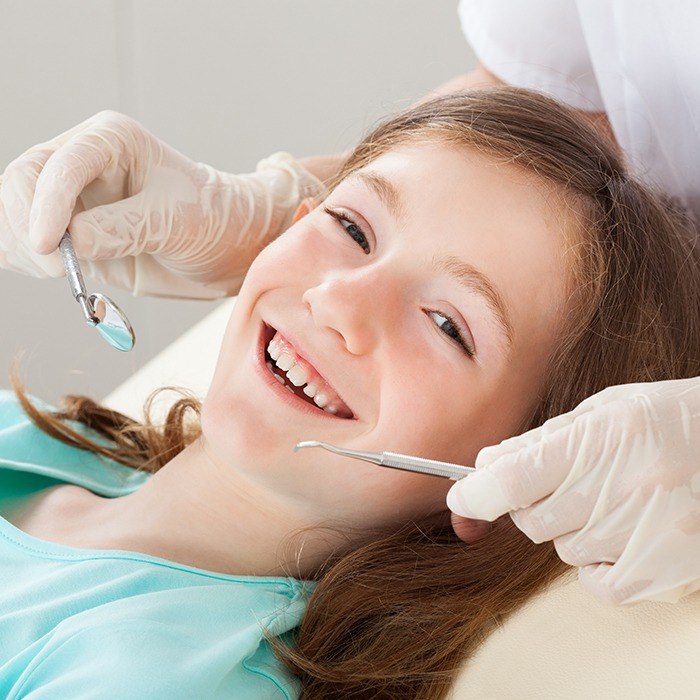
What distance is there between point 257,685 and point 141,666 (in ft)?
0.51

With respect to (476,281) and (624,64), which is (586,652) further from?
(624,64)

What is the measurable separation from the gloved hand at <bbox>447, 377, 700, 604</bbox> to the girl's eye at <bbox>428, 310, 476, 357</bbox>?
0.20m

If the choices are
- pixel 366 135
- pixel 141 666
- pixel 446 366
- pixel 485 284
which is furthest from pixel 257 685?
pixel 366 135

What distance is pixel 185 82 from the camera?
10.1 feet

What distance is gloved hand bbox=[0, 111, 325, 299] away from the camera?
1378 mm

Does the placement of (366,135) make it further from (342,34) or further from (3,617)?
(342,34)

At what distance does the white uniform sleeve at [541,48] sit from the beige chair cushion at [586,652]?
2.80 ft

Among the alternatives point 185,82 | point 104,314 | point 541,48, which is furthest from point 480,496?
point 185,82

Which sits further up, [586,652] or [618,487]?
[618,487]

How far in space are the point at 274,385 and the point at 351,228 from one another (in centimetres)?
22

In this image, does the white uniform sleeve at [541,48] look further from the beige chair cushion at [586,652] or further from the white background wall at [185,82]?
the white background wall at [185,82]

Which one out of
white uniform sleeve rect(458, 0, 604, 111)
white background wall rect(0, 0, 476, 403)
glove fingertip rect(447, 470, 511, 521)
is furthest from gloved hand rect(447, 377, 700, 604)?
white background wall rect(0, 0, 476, 403)

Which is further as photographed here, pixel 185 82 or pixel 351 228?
pixel 185 82

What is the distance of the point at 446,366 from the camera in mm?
1199
